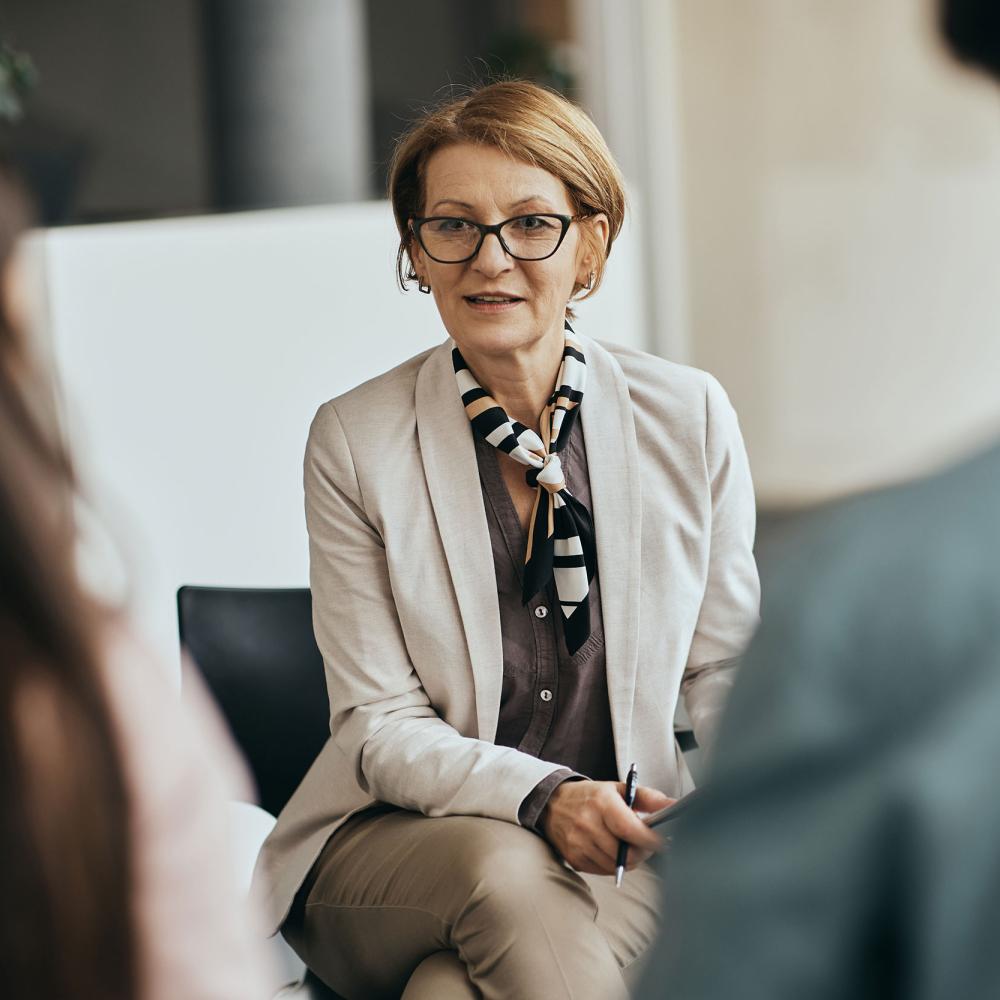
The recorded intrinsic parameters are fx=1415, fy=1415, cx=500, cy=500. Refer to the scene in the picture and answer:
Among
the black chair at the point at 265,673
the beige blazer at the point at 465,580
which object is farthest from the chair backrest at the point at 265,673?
the beige blazer at the point at 465,580

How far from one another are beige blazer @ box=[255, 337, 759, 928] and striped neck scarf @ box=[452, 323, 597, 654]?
2 cm

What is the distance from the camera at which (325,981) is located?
163 cm

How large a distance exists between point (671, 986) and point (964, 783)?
133 mm

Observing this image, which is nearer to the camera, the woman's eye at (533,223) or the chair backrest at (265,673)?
the woman's eye at (533,223)

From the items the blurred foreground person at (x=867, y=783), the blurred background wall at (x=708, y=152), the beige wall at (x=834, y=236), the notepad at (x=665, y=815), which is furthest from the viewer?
the beige wall at (x=834, y=236)

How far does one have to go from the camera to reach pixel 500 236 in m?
1.52

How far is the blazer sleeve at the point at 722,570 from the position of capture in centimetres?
160

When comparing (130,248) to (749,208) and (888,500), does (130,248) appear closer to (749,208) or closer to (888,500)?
(888,500)

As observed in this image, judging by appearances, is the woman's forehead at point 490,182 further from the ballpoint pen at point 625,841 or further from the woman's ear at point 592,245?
the ballpoint pen at point 625,841

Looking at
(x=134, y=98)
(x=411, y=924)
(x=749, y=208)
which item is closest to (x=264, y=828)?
(x=411, y=924)

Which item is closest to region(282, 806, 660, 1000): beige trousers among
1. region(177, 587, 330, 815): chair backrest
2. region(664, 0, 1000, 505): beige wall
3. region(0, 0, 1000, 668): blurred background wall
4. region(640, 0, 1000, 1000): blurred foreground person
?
region(177, 587, 330, 815): chair backrest

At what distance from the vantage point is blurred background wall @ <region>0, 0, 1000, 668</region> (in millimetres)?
3613

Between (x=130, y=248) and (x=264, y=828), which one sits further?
(x=130, y=248)

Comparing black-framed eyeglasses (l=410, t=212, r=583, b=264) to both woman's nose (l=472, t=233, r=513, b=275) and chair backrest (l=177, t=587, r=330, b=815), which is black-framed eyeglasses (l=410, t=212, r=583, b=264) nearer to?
woman's nose (l=472, t=233, r=513, b=275)
